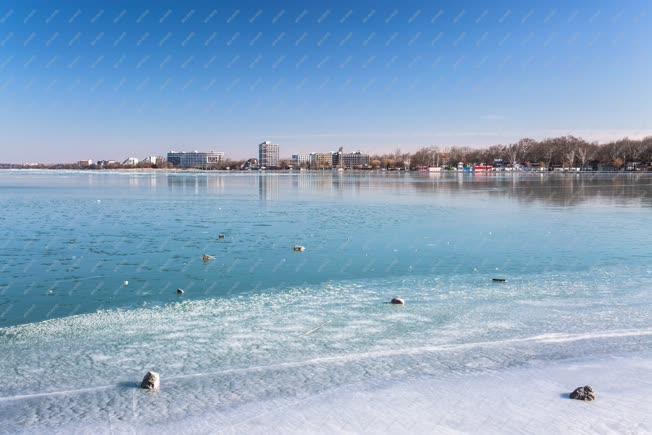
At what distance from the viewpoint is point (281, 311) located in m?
8.35

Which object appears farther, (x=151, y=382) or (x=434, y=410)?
(x=151, y=382)

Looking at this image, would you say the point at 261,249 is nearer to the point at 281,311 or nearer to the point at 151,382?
the point at 281,311

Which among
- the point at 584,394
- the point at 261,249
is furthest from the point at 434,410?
the point at 261,249

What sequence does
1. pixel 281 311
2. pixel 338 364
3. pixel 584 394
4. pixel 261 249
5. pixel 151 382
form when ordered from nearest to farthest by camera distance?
1. pixel 584 394
2. pixel 151 382
3. pixel 338 364
4. pixel 281 311
5. pixel 261 249

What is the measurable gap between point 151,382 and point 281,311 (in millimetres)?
3127

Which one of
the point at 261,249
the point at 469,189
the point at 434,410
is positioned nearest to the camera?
the point at 434,410

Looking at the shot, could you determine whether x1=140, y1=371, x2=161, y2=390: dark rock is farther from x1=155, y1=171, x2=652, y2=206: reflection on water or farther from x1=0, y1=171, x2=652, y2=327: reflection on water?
x1=155, y1=171, x2=652, y2=206: reflection on water

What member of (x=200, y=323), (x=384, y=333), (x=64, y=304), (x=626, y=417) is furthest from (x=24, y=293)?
(x=626, y=417)

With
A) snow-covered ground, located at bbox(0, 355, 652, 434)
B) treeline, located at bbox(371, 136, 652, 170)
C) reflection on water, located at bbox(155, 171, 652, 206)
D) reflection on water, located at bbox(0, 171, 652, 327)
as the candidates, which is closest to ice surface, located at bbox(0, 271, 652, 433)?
snow-covered ground, located at bbox(0, 355, 652, 434)

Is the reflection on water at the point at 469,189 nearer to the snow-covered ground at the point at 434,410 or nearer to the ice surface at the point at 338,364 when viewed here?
the ice surface at the point at 338,364

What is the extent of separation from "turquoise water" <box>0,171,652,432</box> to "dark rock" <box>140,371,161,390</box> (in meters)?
0.18

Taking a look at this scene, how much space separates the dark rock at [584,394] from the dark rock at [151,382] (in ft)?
12.6

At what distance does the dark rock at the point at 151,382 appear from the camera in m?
5.38

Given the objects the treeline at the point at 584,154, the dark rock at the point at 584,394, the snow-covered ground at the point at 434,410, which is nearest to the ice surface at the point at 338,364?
the snow-covered ground at the point at 434,410
